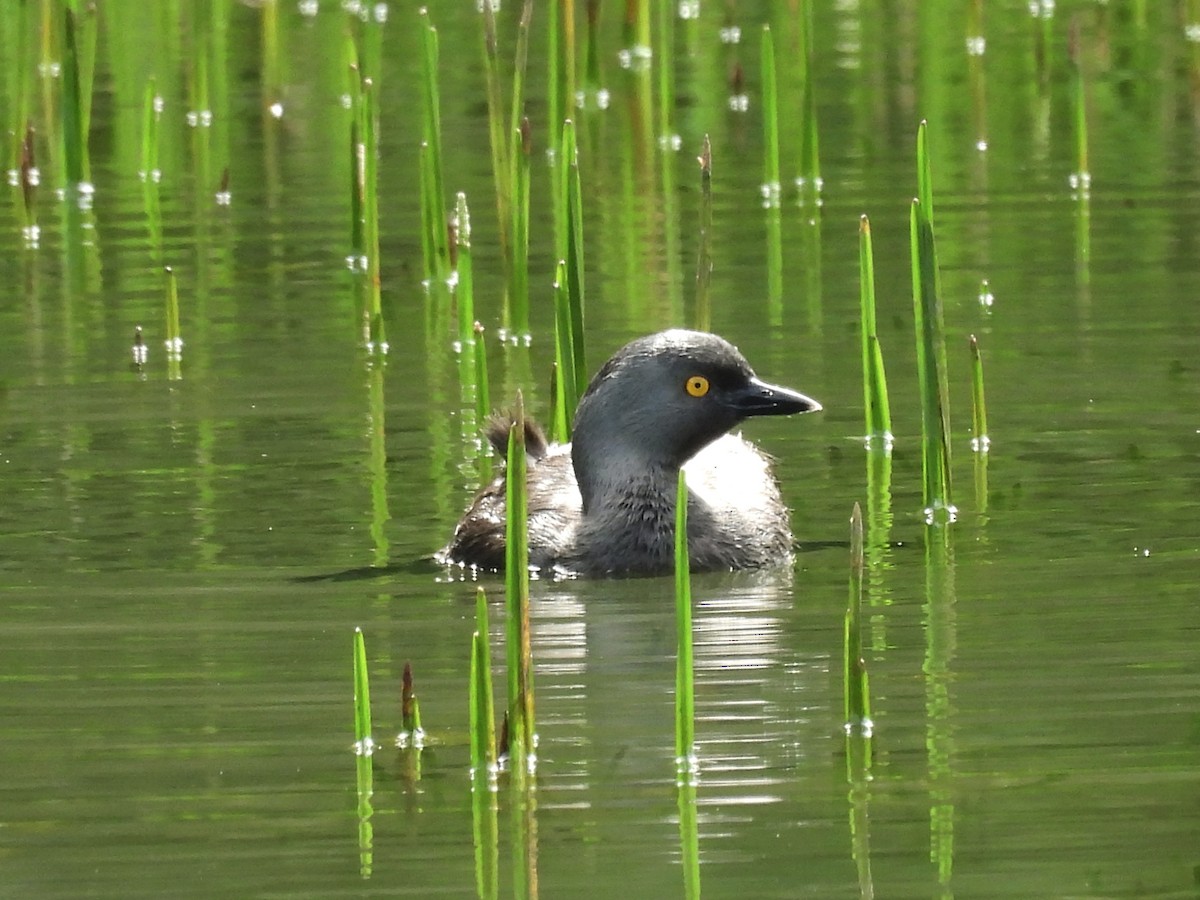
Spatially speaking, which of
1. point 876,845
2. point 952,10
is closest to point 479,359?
point 876,845

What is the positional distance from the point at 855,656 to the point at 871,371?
353cm

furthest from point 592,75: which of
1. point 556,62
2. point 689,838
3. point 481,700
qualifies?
point 689,838

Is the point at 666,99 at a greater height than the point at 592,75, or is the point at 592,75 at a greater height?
the point at 592,75

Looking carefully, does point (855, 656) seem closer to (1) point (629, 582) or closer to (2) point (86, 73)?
(1) point (629, 582)

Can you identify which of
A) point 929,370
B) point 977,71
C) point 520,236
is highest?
point 977,71

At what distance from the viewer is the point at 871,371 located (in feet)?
32.5

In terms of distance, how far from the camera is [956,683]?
A: 736cm

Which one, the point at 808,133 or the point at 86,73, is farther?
the point at 86,73

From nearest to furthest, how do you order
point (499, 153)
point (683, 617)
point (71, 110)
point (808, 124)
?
point (683, 617)
point (499, 153)
point (808, 124)
point (71, 110)

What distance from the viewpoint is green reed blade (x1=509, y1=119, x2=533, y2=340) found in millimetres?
10641

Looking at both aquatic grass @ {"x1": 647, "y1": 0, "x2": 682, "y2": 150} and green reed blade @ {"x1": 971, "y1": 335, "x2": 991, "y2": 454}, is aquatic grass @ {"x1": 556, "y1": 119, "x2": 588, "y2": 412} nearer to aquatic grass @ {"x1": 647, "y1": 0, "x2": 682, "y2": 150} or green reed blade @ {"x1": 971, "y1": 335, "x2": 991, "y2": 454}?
green reed blade @ {"x1": 971, "y1": 335, "x2": 991, "y2": 454}

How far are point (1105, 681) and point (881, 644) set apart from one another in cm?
75

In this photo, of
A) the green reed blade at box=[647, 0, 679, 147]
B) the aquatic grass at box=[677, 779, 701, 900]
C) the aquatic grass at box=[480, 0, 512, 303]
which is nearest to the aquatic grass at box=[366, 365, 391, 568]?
the aquatic grass at box=[480, 0, 512, 303]

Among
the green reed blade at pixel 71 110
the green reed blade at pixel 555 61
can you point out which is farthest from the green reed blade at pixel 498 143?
the green reed blade at pixel 71 110
